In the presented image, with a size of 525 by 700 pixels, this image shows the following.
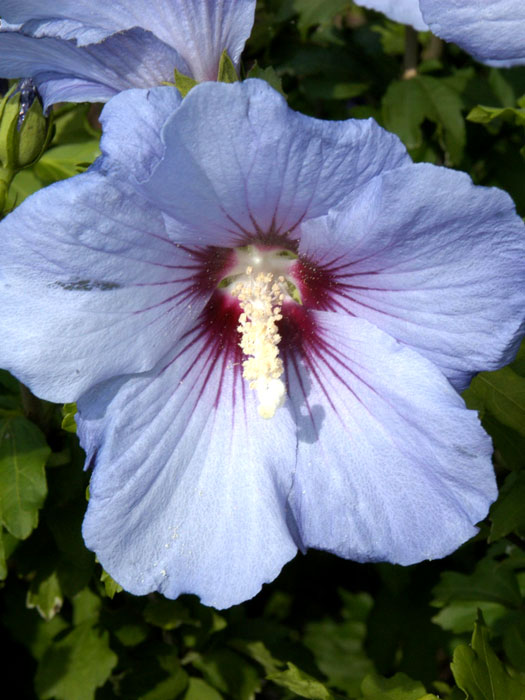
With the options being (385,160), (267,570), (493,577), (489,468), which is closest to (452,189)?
(385,160)

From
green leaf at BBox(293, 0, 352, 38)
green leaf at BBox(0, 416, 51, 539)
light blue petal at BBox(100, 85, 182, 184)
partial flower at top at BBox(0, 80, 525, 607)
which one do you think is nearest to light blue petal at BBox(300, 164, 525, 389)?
partial flower at top at BBox(0, 80, 525, 607)

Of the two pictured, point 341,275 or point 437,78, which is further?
point 437,78

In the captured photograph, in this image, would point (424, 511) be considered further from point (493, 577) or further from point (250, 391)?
point (493, 577)

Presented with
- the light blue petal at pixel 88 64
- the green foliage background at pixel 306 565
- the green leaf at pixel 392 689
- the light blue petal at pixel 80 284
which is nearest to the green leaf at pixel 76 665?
the green foliage background at pixel 306 565

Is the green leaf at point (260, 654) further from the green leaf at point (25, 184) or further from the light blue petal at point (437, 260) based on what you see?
the green leaf at point (25, 184)

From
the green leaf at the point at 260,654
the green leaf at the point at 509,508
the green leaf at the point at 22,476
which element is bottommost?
the green leaf at the point at 260,654
